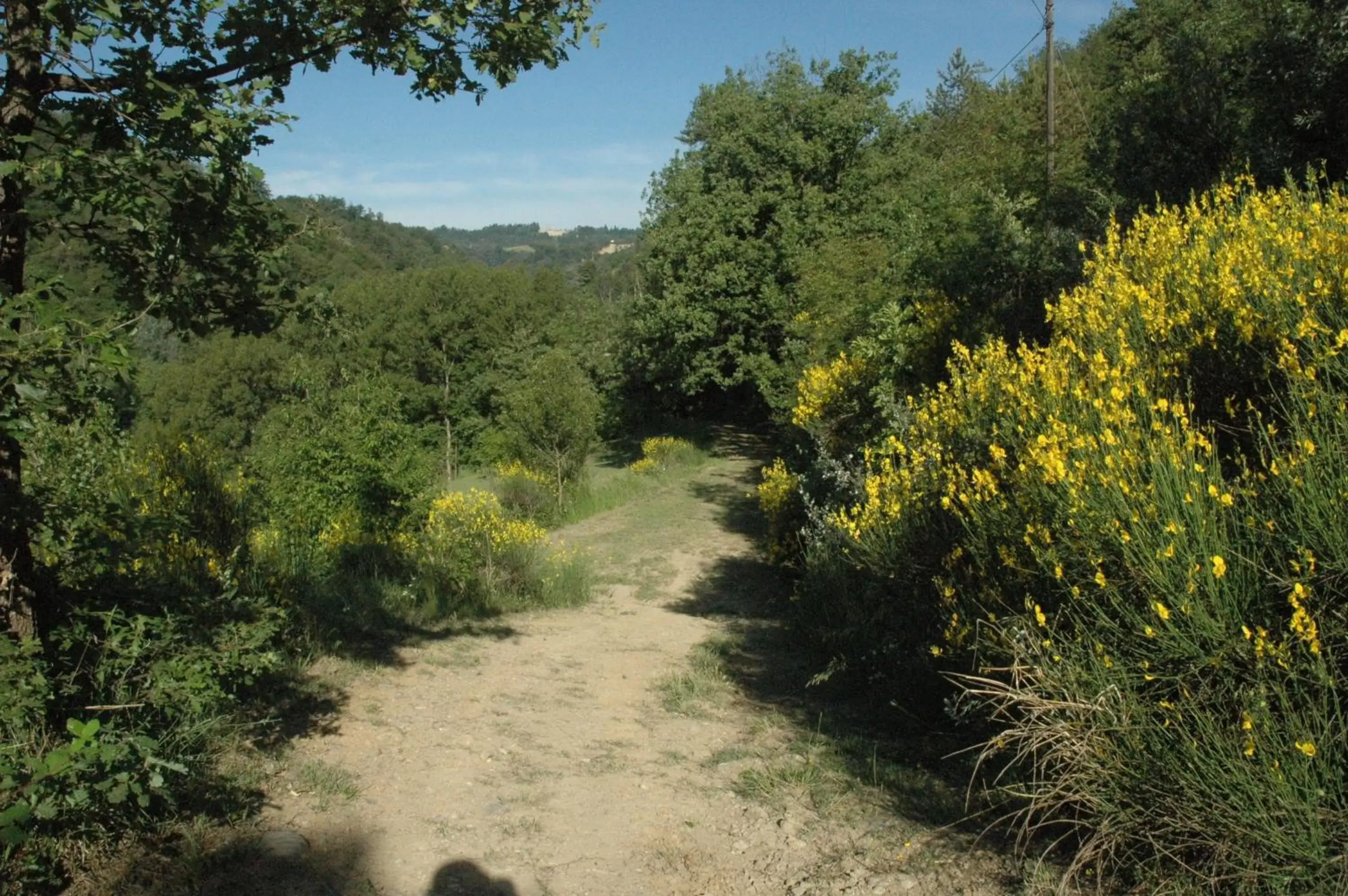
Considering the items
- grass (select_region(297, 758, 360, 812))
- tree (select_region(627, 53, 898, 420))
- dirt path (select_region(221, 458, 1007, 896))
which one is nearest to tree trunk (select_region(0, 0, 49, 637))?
dirt path (select_region(221, 458, 1007, 896))

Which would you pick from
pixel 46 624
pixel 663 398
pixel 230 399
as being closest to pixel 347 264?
pixel 230 399

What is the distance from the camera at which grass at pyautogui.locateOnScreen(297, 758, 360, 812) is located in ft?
14.9

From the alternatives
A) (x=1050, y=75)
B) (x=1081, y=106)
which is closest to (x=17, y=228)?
(x=1050, y=75)

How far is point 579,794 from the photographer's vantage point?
201 inches

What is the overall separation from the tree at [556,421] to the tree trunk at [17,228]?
1715 centimetres

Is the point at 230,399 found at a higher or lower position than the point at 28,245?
lower

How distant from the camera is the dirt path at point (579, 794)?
4059 mm

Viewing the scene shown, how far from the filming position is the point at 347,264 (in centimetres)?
6456

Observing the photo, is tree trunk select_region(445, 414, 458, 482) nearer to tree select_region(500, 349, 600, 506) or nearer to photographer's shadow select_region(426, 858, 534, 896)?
tree select_region(500, 349, 600, 506)

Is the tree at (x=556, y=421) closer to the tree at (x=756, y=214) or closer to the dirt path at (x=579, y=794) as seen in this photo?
the tree at (x=756, y=214)

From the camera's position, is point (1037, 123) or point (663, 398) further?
point (663, 398)

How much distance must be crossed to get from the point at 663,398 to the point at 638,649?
78.0 ft

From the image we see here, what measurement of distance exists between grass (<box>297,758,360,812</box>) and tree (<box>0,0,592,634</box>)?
162cm

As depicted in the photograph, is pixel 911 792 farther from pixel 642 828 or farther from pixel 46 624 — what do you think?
pixel 46 624
